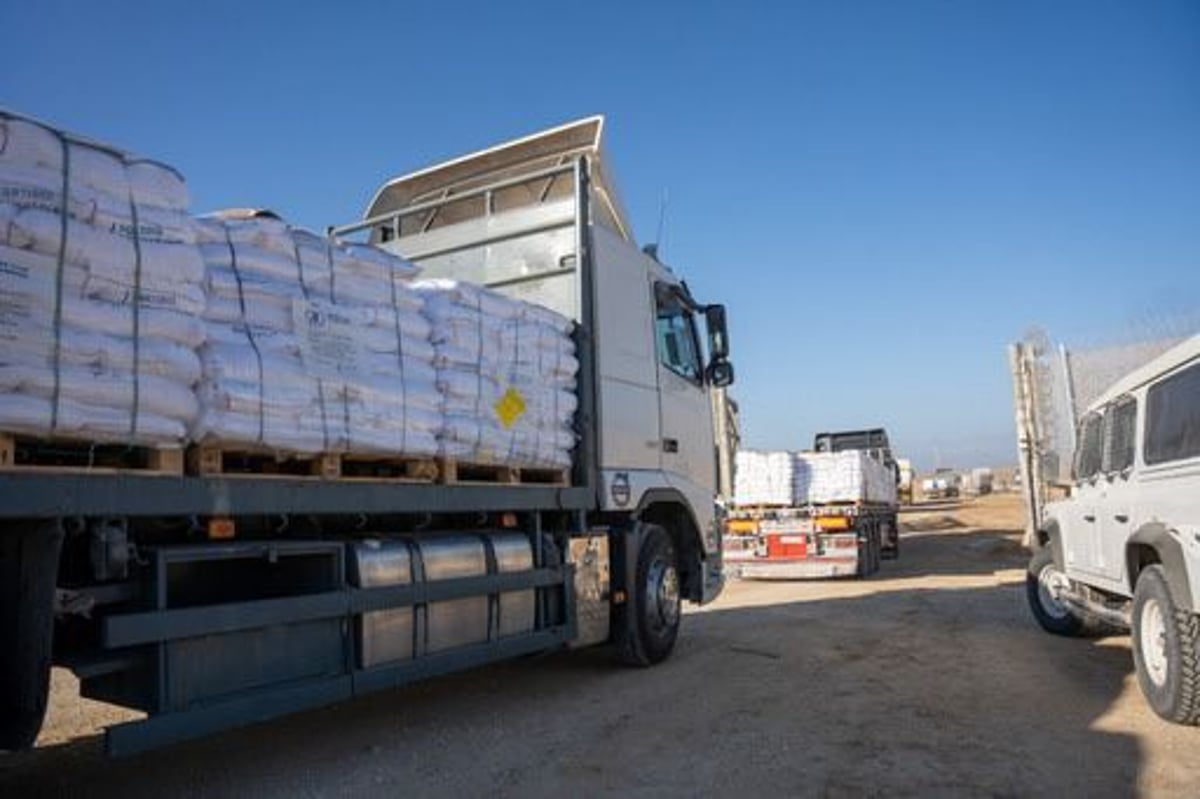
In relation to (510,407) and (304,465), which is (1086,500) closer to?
(510,407)

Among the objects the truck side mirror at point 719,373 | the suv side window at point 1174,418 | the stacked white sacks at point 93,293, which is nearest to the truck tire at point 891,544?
the truck side mirror at point 719,373

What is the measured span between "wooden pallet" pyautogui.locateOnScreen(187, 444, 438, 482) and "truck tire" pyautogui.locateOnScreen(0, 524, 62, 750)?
0.75 metres

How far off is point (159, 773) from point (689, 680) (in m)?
4.03

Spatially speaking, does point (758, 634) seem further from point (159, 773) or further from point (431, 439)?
point (159, 773)

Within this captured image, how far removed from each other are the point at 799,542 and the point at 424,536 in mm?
11717

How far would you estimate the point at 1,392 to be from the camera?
12.4ft

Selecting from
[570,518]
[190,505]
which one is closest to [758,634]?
[570,518]

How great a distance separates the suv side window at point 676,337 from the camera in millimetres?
9500

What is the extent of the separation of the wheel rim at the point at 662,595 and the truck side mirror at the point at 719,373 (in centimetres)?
206

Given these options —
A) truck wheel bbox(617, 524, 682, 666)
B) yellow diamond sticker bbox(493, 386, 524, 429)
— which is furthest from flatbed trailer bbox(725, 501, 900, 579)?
yellow diamond sticker bbox(493, 386, 524, 429)

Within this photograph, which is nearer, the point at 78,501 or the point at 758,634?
the point at 78,501

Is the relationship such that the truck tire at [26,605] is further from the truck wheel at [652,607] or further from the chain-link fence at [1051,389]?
the chain-link fence at [1051,389]

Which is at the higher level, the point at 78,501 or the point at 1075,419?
the point at 1075,419

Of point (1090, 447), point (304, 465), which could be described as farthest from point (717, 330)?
point (304, 465)
